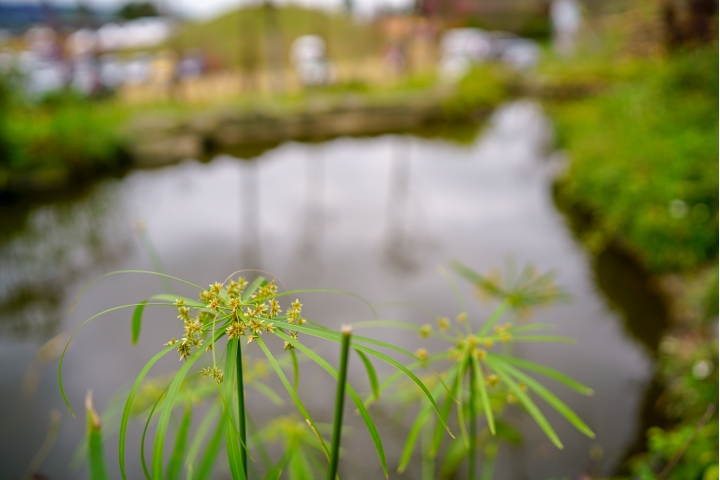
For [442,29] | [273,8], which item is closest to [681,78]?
[273,8]

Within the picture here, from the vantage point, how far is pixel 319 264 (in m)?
3.99

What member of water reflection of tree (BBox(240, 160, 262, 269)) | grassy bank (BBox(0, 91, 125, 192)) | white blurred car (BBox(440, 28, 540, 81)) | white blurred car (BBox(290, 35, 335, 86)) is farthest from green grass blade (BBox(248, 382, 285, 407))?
white blurred car (BBox(440, 28, 540, 81))

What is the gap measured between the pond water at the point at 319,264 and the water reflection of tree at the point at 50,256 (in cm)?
2

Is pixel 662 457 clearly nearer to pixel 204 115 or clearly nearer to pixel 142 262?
pixel 142 262

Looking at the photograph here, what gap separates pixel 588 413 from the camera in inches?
95.5

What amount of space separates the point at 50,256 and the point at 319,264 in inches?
85.9

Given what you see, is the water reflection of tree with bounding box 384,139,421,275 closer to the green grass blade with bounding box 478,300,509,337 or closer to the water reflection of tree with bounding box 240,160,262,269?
the water reflection of tree with bounding box 240,160,262,269

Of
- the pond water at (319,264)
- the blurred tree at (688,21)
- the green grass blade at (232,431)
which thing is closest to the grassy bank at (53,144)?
the pond water at (319,264)

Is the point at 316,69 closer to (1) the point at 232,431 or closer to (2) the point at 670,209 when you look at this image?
(2) the point at 670,209

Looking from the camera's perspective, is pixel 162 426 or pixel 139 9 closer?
pixel 162 426

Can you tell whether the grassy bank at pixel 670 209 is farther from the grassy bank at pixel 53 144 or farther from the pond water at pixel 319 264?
the grassy bank at pixel 53 144

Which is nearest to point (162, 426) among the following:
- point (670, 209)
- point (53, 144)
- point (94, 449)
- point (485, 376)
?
point (94, 449)

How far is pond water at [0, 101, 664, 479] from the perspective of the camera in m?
2.32

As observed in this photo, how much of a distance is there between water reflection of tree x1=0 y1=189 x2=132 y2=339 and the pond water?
0.05 ft
